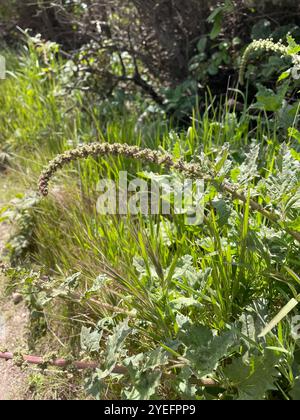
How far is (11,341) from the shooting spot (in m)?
2.00

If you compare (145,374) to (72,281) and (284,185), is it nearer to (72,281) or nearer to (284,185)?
(72,281)

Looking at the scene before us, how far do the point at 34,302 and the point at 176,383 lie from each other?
2.69ft

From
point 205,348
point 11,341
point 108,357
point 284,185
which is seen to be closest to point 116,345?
point 108,357

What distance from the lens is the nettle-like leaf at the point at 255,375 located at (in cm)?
123

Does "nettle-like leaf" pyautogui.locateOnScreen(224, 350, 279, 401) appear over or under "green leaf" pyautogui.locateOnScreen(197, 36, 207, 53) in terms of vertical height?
under

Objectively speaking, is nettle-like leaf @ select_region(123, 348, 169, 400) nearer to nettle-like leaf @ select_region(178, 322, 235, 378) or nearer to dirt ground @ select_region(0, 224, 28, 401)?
nettle-like leaf @ select_region(178, 322, 235, 378)

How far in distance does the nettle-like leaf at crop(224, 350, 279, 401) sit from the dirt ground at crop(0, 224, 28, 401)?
700 millimetres

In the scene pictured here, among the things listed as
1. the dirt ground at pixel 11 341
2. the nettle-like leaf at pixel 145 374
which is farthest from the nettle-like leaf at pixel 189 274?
the dirt ground at pixel 11 341

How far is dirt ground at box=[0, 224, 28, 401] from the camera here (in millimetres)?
1775

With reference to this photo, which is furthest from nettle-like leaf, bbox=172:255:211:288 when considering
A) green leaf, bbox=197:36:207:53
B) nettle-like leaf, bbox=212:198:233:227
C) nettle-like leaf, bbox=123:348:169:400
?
green leaf, bbox=197:36:207:53

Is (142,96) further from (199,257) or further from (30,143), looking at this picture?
(199,257)

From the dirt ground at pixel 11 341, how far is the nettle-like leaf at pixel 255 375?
70cm

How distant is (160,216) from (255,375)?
0.76 metres

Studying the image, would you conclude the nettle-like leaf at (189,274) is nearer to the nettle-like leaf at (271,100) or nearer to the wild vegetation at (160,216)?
the wild vegetation at (160,216)
